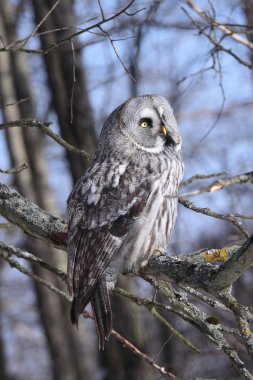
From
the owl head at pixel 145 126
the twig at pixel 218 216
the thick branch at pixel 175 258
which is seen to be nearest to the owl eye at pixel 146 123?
the owl head at pixel 145 126

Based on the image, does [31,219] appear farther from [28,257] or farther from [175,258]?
[175,258]

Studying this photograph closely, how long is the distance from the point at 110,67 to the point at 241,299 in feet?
15.0

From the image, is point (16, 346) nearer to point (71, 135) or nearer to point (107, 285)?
point (71, 135)

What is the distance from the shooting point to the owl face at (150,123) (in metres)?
4.35

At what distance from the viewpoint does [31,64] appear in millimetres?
14734

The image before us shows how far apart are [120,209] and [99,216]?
137 millimetres

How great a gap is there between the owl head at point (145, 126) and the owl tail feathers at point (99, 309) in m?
1.03

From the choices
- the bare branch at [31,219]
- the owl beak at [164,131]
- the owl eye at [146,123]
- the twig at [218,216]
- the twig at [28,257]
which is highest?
the owl eye at [146,123]

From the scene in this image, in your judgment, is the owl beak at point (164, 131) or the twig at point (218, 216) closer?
the twig at point (218, 216)

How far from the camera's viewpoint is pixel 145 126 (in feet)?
14.6

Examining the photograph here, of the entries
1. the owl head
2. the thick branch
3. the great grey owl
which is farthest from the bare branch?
the owl head

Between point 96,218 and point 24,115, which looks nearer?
point 96,218

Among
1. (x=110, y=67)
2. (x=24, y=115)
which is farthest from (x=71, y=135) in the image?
(x=24, y=115)

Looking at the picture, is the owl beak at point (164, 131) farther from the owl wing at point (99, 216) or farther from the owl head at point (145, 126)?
the owl wing at point (99, 216)
